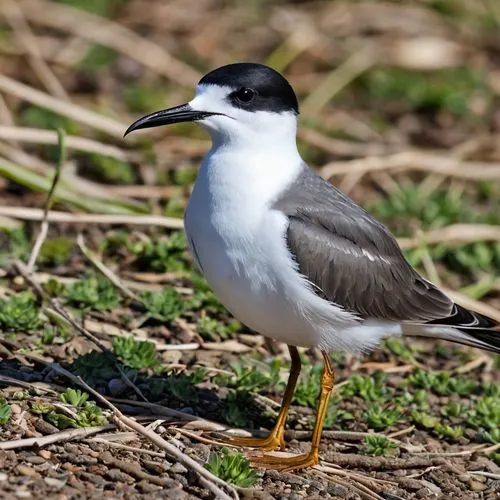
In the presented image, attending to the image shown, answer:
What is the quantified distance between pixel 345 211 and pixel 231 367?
3.77ft

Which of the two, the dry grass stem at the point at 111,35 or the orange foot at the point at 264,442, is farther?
the dry grass stem at the point at 111,35

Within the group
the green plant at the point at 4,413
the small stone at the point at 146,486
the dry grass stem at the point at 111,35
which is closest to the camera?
the small stone at the point at 146,486

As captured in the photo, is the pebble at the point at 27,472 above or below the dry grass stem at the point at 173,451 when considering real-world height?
below

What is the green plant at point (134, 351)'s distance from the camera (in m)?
5.59

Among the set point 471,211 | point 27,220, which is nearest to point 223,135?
point 27,220

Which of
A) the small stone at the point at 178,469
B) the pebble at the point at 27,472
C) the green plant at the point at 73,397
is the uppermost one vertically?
the green plant at the point at 73,397

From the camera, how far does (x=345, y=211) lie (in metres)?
5.27

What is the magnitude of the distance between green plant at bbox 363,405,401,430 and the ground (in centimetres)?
1

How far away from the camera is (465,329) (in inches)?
218

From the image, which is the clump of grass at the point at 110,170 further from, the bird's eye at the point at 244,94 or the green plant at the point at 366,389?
the bird's eye at the point at 244,94

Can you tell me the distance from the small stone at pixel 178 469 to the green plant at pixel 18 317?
4.78 ft

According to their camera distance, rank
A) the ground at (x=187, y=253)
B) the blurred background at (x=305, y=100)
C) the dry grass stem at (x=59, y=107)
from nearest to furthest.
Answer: the ground at (x=187, y=253)
the blurred background at (x=305, y=100)
the dry grass stem at (x=59, y=107)

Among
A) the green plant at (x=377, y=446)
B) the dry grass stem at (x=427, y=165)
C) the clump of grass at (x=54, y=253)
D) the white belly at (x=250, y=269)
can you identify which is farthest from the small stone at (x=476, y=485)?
the dry grass stem at (x=427, y=165)

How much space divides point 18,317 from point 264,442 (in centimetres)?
147
